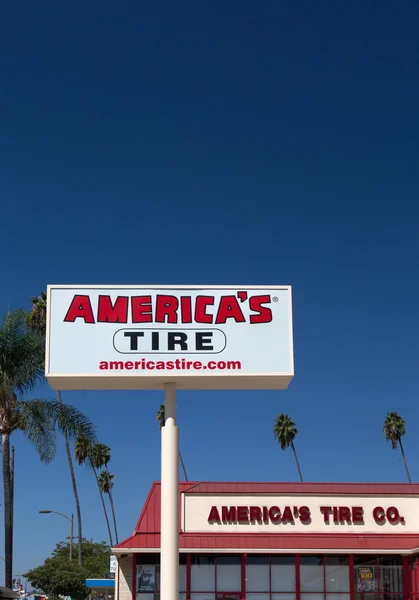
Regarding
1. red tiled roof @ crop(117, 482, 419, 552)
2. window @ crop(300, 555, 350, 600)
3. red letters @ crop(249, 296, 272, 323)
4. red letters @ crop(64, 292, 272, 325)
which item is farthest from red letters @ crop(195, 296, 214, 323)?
window @ crop(300, 555, 350, 600)

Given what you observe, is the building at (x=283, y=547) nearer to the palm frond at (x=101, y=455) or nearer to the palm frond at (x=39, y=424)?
the palm frond at (x=39, y=424)

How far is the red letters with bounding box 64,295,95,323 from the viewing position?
1909 cm

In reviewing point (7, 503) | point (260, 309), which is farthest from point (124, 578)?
point (260, 309)

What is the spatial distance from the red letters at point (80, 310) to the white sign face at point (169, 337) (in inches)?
0.9

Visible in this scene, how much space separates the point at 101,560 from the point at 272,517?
225 feet

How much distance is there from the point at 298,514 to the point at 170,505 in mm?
15065

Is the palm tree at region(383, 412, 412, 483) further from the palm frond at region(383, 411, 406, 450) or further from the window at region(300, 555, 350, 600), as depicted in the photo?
the window at region(300, 555, 350, 600)

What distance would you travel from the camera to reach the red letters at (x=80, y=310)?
19094mm

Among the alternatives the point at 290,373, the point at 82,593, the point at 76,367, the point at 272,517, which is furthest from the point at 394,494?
the point at 82,593

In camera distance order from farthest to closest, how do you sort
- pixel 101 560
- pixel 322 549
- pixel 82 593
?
pixel 101 560, pixel 82 593, pixel 322 549

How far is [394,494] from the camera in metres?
33.2

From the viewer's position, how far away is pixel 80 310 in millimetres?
19141

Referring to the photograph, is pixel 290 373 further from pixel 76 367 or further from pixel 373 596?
pixel 373 596

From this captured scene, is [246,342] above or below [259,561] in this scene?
above
